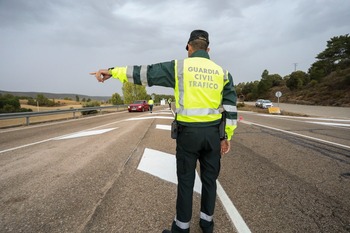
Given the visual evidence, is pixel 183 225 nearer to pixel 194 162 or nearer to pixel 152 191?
pixel 194 162

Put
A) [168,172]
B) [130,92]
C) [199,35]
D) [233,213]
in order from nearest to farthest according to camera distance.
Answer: [199,35]
[233,213]
[168,172]
[130,92]

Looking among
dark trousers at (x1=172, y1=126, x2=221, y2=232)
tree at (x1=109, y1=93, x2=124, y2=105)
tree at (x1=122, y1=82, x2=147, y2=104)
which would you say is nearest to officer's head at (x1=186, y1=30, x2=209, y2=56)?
dark trousers at (x1=172, y1=126, x2=221, y2=232)

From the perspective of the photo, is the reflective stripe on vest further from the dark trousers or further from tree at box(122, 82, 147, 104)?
tree at box(122, 82, 147, 104)

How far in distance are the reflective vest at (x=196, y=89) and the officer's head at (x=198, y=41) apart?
0.19m

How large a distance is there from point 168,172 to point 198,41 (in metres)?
2.70

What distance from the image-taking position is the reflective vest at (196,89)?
2176 mm

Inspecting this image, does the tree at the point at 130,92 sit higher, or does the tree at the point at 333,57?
the tree at the point at 333,57

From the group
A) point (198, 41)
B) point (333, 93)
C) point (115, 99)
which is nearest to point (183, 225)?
point (198, 41)

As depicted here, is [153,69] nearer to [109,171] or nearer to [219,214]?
[219,214]

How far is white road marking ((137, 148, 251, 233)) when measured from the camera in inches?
96.7

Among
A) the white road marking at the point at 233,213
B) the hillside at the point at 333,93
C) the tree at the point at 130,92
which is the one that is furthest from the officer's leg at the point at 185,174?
the tree at the point at 130,92

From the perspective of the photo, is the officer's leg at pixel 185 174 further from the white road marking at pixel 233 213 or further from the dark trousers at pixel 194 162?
the white road marking at pixel 233 213

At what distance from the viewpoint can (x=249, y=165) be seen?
459 cm

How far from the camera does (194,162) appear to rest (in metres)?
2.21
